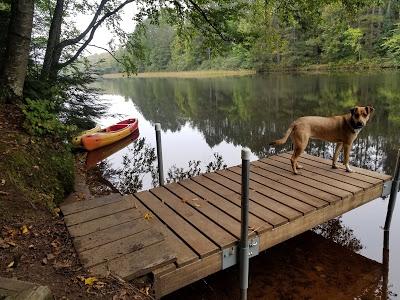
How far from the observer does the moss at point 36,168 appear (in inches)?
146

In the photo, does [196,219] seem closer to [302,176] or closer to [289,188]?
[289,188]

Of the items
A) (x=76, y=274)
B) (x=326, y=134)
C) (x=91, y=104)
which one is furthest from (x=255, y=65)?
(x=76, y=274)

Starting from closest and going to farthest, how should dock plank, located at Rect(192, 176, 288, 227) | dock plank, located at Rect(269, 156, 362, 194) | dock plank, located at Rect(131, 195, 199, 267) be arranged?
dock plank, located at Rect(131, 195, 199, 267), dock plank, located at Rect(192, 176, 288, 227), dock plank, located at Rect(269, 156, 362, 194)

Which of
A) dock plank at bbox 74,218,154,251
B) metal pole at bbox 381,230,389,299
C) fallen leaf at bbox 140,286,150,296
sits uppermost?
dock plank at bbox 74,218,154,251

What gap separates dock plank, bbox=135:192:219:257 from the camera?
10.8ft

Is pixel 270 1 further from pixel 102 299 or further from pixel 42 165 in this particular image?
pixel 102 299

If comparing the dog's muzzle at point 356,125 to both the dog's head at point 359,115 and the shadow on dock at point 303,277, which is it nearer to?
the dog's head at point 359,115

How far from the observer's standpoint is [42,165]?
445 centimetres

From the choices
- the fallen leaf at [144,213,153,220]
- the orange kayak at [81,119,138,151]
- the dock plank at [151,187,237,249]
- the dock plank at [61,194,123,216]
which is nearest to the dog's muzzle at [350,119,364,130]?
the dock plank at [151,187,237,249]

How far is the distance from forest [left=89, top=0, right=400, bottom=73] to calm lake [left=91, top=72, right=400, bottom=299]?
3.42 meters

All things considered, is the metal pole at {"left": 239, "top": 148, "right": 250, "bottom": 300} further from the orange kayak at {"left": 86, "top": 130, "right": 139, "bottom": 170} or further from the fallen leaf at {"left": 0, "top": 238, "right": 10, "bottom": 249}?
the orange kayak at {"left": 86, "top": 130, "right": 139, "bottom": 170}

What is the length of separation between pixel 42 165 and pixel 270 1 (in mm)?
6463

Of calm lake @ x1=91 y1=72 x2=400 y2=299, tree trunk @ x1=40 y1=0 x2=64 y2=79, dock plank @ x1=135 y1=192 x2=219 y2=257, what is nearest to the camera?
dock plank @ x1=135 y1=192 x2=219 y2=257

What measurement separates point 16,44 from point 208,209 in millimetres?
4095
